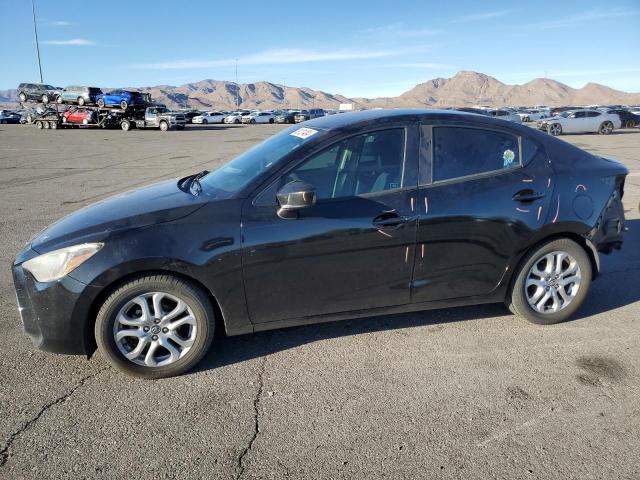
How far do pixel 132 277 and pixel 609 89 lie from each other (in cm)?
21656

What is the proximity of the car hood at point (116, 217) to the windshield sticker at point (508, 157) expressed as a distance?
7.55 feet

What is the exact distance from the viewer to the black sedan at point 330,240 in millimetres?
2926

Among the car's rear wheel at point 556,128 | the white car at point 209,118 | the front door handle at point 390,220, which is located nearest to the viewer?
the front door handle at point 390,220

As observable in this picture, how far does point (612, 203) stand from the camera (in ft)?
12.7

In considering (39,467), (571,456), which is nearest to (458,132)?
(571,456)

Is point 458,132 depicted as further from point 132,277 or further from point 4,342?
point 4,342

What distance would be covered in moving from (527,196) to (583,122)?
1116 inches

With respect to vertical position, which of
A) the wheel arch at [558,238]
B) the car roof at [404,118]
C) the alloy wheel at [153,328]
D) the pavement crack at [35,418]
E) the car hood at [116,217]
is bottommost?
the pavement crack at [35,418]

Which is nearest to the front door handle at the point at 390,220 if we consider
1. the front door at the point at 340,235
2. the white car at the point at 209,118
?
the front door at the point at 340,235

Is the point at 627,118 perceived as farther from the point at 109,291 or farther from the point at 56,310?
the point at 56,310

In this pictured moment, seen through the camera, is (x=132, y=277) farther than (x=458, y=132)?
→ No

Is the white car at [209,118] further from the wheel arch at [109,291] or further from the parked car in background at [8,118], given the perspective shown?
the wheel arch at [109,291]

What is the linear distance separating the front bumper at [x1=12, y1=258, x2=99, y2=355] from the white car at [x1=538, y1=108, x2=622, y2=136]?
2889 cm

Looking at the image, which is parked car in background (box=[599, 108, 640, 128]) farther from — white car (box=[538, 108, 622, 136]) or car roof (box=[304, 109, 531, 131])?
car roof (box=[304, 109, 531, 131])
